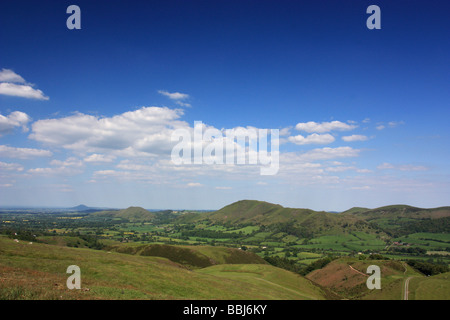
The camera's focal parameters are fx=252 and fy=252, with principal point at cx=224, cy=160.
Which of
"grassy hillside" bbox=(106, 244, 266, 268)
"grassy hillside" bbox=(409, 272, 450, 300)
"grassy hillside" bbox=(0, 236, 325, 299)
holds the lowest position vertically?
"grassy hillside" bbox=(106, 244, 266, 268)

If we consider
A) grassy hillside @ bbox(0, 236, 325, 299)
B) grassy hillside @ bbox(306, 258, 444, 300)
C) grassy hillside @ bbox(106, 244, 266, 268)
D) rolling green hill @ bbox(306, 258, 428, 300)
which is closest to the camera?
grassy hillside @ bbox(0, 236, 325, 299)

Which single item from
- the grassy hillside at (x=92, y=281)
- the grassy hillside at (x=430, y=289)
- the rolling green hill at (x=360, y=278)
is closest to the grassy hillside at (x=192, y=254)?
the rolling green hill at (x=360, y=278)

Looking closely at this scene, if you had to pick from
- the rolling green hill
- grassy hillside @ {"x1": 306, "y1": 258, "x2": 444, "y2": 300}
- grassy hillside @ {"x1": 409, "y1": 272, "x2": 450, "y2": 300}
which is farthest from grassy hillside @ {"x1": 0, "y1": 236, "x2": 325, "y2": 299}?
the rolling green hill

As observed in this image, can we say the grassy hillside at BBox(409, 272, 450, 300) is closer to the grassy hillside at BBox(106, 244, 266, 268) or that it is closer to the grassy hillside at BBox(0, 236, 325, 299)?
the grassy hillside at BBox(0, 236, 325, 299)

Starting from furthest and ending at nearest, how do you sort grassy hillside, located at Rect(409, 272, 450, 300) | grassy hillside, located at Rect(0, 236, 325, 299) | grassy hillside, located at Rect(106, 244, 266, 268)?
1. grassy hillside, located at Rect(106, 244, 266, 268)
2. grassy hillside, located at Rect(409, 272, 450, 300)
3. grassy hillside, located at Rect(0, 236, 325, 299)

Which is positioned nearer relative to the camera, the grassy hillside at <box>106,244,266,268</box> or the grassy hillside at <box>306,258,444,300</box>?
the grassy hillside at <box>306,258,444,300</box>

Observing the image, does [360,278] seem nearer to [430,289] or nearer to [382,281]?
[382,281]
